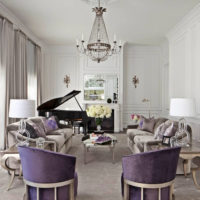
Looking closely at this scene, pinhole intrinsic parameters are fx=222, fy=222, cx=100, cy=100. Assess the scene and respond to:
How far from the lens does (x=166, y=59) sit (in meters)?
8.21

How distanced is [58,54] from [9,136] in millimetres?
5908

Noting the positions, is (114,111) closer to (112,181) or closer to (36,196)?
(112,181)

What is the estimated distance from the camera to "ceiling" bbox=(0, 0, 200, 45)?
4.95 metres

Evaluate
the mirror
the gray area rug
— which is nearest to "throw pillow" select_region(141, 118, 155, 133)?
the gray area rug

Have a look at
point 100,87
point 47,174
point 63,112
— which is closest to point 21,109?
point 47,174

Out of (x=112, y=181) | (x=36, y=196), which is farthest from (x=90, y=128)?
(x=36, y=196)

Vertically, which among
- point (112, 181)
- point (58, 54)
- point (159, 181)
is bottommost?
point (112, 181)

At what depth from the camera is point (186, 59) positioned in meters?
5.80

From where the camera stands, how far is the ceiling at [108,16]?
4.95 metres

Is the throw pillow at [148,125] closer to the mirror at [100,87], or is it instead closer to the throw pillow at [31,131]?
the throw pillow at [31,131]

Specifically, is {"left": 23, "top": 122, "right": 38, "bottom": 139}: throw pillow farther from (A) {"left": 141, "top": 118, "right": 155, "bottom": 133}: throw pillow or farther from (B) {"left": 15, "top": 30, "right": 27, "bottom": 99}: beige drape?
(A) {"left": 141, "top": 118, "right": 155, "bottom": 133}: throw pillow

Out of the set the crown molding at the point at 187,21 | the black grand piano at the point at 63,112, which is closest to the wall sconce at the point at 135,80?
the crown molding at the point at 187,21

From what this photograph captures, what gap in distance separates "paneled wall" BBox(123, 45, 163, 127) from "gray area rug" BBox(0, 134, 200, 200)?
434 centimetres

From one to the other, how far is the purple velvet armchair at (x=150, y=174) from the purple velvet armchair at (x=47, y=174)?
54 cm
